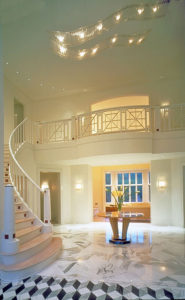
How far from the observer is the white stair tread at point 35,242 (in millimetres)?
5129

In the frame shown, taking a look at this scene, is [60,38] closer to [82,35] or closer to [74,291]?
[82,35]

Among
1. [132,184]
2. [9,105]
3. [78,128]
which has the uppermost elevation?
[9,105]

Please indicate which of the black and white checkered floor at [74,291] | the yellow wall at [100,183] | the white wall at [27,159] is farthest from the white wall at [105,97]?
the black and white checkered floor at [74,291]

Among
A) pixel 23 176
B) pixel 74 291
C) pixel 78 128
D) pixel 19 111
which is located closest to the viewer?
pixel 74 291

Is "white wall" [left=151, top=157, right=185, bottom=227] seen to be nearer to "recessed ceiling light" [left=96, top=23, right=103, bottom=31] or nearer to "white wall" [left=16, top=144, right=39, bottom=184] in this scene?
"white wall" [left=16, top=144, right=39, bottom=184]

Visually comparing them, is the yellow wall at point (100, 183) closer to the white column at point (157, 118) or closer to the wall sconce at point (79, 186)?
the wall sconce at point (79, 186)

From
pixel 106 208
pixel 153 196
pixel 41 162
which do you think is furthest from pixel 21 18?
pixel 106 208

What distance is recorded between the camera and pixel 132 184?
501 inches

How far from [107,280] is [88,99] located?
782 centimetres

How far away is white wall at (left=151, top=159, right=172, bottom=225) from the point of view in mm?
9531

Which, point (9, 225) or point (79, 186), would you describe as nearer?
point (9, 225)

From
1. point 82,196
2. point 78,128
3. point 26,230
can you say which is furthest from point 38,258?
point 82,196

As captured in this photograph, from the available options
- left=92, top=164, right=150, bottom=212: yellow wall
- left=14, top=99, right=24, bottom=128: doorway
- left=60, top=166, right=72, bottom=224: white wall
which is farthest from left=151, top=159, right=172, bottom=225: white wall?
left=14, top=99, right=24, bottom=128: doorway

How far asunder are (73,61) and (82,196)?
538cm
